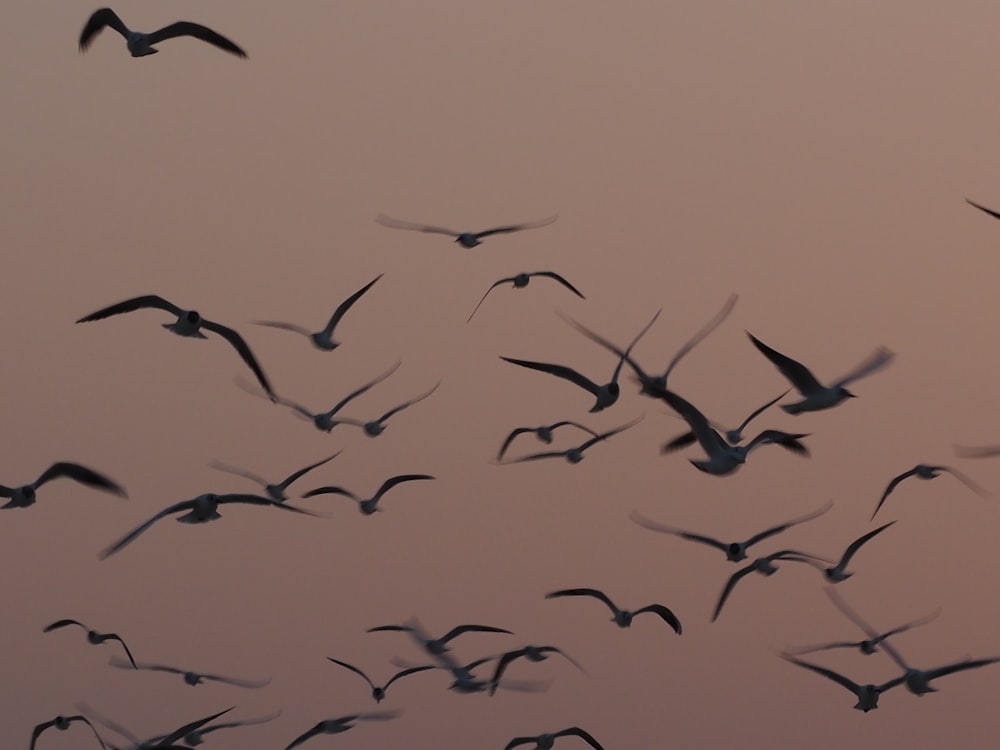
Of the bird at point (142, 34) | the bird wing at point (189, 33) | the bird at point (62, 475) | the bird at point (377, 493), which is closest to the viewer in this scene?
the bird at point (142, 34)

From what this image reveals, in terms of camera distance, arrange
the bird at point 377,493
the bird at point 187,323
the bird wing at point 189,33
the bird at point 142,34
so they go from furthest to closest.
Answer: the bird at point 377,493 < the bird wing at point 189,33 < the bird at point 142,34 < the bird at point 187,323

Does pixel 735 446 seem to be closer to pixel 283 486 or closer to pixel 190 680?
pixel 283 486

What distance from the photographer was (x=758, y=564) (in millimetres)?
14984

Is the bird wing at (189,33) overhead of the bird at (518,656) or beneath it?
overhead

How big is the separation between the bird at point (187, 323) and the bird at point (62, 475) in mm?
1299

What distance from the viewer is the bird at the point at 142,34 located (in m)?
13.0

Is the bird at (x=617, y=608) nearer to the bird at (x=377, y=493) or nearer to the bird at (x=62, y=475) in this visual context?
the bird at (x=377, y=493)

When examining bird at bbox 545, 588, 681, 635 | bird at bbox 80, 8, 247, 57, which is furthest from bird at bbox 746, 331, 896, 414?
bird at bbox 80, 8, 247, 57

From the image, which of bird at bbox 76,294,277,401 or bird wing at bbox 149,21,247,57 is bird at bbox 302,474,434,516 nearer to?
bird at bbox 76,294,277,401

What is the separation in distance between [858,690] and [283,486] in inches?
227

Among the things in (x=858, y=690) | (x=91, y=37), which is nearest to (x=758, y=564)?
(x=858, y=690)

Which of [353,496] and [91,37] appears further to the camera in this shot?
[353,496]

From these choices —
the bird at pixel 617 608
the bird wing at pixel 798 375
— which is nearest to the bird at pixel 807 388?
the bird wing at pixel 798 375

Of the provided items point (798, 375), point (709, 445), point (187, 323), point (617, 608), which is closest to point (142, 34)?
point (187, 323)
